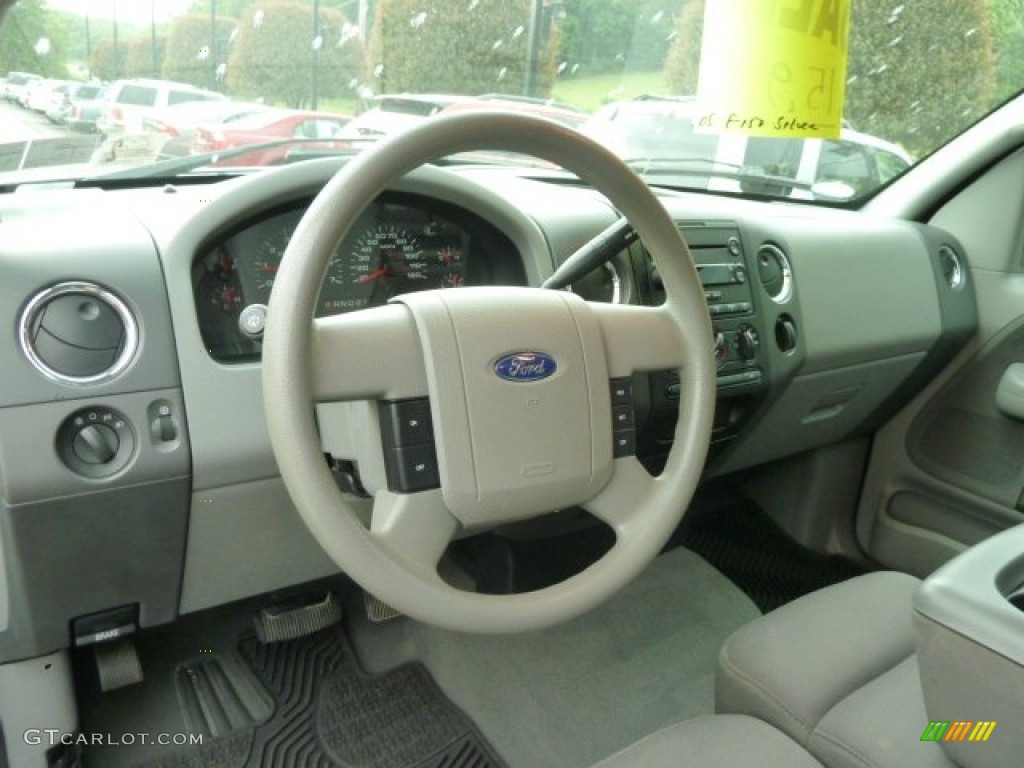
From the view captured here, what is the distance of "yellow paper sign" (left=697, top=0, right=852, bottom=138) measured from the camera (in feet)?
3.60

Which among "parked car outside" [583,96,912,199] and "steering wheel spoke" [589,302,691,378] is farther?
"parked car outside" [583,96,912,199]

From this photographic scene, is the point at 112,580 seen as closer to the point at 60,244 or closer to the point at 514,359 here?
the point at 60,244

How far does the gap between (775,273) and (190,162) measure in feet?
3.92

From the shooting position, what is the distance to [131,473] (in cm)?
121

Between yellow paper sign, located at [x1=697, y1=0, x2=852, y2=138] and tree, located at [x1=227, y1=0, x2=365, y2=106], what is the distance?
2.20 ft

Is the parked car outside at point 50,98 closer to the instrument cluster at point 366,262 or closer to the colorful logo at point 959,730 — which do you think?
the instrument cluster at point 366,262

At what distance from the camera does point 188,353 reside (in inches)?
48.2

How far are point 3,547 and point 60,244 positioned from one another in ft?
1.37

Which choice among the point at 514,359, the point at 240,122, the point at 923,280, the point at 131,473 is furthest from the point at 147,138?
the point at 923,280

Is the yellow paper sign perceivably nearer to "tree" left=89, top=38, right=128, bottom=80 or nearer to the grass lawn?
the grass lawn

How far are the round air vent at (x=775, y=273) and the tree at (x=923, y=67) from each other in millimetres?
331

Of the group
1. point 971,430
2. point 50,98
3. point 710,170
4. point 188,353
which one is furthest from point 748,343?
point 50,98

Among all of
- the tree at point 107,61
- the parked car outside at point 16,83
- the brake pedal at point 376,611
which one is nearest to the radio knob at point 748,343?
the brake pedal at point 376,611

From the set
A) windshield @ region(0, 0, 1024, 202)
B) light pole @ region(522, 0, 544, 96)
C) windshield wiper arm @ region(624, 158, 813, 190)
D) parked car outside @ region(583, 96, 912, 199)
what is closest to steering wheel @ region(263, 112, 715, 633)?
windshield @ region(0, 0, 1024, 202)
